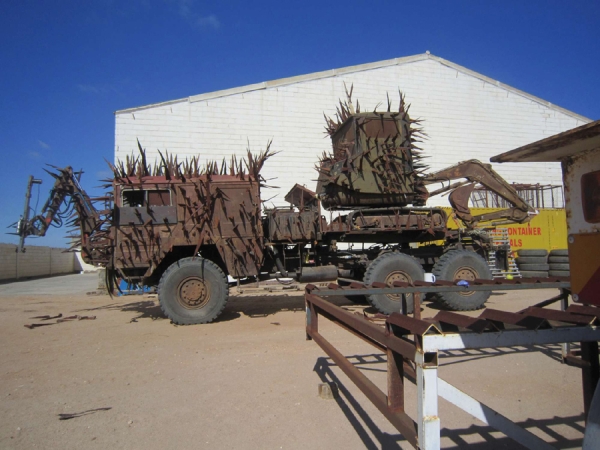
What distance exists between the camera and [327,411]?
3.80 metres

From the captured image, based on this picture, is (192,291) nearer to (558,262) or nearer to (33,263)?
(558,262)

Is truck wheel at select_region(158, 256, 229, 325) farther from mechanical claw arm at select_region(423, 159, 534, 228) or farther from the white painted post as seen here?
the white painted post

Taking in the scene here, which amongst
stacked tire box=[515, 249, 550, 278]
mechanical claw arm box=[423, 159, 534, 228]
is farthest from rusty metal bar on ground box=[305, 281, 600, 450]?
stacked tire box=[515, 249, 550, 278]

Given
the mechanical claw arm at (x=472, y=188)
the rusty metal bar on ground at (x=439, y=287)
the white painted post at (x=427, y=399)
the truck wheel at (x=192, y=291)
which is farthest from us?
the mechanical claw arm at (x=472, y=188)

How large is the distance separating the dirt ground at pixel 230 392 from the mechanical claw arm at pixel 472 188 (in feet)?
15.4

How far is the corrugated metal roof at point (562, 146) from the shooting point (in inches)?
74.4

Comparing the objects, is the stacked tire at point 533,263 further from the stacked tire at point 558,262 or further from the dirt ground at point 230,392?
the dirt ground at point 230,392

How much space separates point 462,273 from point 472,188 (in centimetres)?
231

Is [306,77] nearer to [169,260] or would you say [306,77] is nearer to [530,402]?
[169,260]

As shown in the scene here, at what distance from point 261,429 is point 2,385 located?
338 cm

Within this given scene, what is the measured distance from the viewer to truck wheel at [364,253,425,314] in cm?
837

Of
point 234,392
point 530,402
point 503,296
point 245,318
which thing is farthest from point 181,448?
point 503,296

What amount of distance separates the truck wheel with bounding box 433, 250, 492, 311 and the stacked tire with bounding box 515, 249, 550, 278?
6423 mm

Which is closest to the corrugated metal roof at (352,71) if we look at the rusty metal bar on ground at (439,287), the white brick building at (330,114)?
the white brick building at (330,114)
